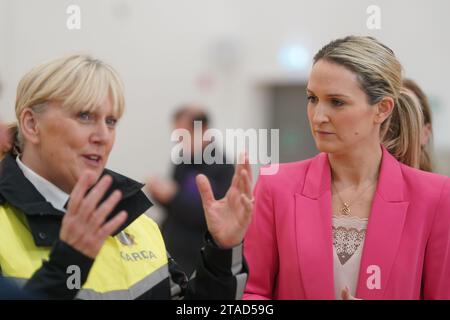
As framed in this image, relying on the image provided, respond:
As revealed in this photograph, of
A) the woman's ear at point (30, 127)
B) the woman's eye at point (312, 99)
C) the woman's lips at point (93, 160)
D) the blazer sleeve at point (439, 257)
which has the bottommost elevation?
the blazer sleeve at point (439, 257)

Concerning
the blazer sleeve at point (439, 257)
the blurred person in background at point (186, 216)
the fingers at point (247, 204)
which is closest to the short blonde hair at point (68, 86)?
the fingers at point (247, 204)

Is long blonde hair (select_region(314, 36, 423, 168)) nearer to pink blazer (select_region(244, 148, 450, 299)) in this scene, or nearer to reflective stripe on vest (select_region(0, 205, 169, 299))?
pink blazer (select_region(244, 148, 450, 299))

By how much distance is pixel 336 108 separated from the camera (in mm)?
2076

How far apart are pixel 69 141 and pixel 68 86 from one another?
0.15m

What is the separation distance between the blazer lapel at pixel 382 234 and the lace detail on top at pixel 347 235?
0.10 ft

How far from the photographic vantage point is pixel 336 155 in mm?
2203

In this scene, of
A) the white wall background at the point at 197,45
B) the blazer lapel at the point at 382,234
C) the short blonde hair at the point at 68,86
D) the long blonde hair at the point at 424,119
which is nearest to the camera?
the short blonde hair at the point at 68,86

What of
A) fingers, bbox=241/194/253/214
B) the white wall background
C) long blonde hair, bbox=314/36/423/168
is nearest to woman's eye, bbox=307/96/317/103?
long blonde hair, bbox=314/36/423/168

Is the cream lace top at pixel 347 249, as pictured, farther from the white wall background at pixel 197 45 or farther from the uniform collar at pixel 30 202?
the white wall background at pixel 197 45

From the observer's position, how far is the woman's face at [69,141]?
1841 mm

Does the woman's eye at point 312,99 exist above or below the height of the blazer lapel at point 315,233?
above

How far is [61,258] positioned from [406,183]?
1.12m
